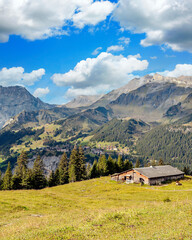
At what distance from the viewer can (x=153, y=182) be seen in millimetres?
76250

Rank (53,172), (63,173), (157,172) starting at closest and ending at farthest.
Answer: (157,172), (63,173), (53,172)

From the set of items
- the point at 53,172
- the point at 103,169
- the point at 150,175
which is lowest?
the point at 53,172

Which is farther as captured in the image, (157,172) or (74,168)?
(74,168)

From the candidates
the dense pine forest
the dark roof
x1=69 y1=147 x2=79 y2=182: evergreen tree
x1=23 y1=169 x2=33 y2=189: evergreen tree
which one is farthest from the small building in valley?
x1=23 y1=169 x2=33 y2=189: evergreen tree

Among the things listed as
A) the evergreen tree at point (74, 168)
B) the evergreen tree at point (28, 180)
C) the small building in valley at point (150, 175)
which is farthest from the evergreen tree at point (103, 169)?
the evergreen tree at point (28, 180)

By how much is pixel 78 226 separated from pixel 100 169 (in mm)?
99789

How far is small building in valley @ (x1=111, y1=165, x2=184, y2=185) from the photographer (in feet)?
251

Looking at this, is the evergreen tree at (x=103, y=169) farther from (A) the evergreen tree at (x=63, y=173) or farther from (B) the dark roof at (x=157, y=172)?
(B) the dark roof at (x=157, y=172)

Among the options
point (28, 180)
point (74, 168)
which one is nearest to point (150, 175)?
point (74, 168)

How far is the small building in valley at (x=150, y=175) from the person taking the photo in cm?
7656

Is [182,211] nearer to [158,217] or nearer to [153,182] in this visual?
[158,217]

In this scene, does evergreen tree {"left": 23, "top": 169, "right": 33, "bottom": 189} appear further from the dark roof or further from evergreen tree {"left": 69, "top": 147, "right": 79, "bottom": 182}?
the dark roof

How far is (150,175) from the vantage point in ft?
252

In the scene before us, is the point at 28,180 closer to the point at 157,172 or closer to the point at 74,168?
the point at 74,168
